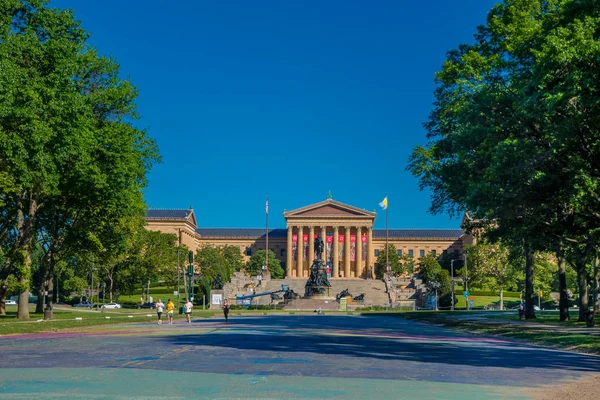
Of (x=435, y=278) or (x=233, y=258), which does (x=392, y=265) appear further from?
(x=233, y=258)

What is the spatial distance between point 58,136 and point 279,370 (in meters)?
27.0

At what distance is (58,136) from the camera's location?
38438 mm

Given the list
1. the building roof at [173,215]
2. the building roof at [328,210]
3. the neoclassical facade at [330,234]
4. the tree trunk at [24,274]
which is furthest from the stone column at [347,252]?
the tree trunk at [24,274]

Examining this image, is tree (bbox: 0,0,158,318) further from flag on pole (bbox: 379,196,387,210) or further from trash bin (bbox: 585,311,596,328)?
flag on pole (bbox: 379,196,387,210)

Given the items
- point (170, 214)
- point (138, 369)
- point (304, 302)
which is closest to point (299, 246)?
point (170, 214)

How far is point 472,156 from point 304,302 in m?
58.5

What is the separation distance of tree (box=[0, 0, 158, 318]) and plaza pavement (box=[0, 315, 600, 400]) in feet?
48.0

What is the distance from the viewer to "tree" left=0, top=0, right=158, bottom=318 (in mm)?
35594

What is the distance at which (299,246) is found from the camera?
575 ft

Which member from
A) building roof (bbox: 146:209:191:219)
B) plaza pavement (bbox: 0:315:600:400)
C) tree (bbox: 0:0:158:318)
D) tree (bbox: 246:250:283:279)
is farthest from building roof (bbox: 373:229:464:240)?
plaza pavement (bbox: 0:315:600:400)

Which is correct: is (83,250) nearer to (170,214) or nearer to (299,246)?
(299,246)

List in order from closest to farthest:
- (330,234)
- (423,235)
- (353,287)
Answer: (353,287) → (330,234) → (423,235)

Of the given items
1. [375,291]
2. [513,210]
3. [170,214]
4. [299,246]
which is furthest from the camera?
[170,214]

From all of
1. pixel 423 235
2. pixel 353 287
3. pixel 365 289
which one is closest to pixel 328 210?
pixel 423 235
